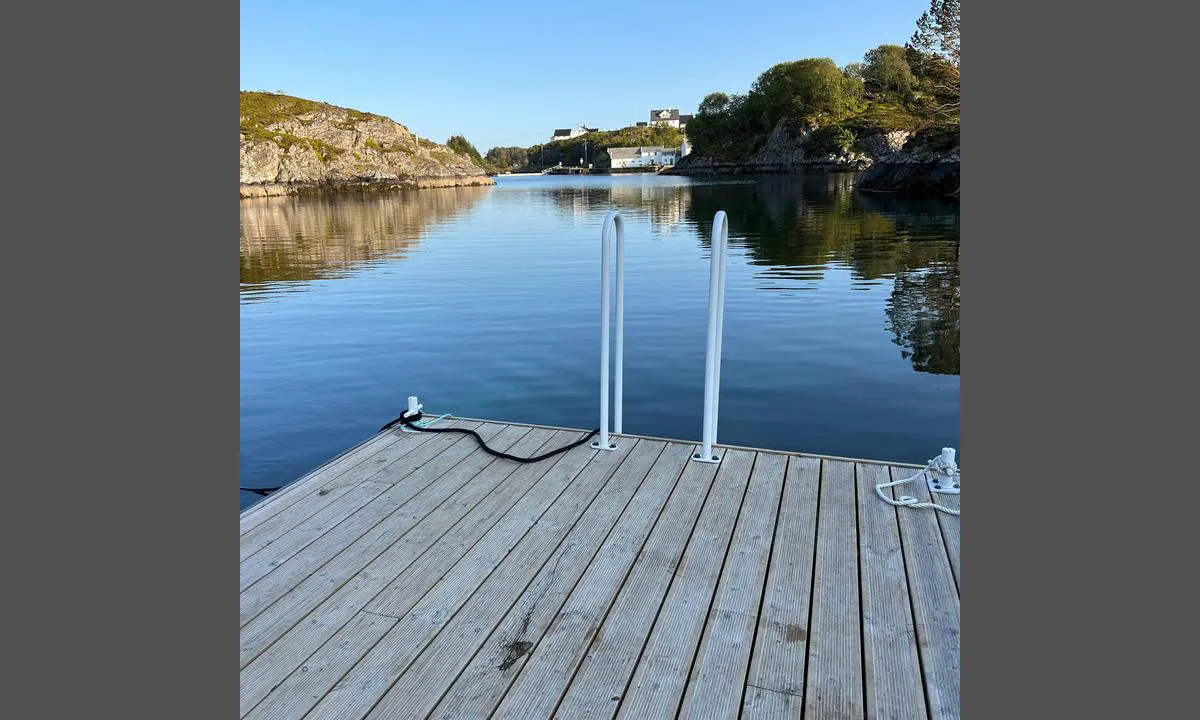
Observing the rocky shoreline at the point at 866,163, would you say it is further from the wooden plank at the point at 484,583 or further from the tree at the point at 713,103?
the wooden plank at the point at 484,583

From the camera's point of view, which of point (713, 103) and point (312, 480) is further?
point (713, 103)

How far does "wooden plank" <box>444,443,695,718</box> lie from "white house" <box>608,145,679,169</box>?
129021mm

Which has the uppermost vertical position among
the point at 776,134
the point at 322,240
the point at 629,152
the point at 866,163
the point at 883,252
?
the point at 629,152

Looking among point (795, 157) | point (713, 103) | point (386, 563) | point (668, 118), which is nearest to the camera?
point (386, 563)

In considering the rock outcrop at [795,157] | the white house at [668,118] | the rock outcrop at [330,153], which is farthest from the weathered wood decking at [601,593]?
the white house at [668,118]

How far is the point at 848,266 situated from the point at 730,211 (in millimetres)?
14824

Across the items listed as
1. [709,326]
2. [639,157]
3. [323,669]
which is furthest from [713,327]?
[639,157]

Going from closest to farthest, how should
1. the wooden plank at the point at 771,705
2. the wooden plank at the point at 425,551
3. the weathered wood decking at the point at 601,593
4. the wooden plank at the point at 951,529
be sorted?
the wooden plank at the point at 771,705 < the weathered wood decking at the point at 601,593 < the wooden plank at the point at 425,551 < the wooden plank at the point at 951,529

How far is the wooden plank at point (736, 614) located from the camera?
6.36 feet

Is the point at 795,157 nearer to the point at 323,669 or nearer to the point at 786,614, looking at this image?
the point at 786,614

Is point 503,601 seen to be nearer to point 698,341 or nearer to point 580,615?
point 580,615

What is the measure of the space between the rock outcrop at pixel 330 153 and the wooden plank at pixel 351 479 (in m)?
54.9

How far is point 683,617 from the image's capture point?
2301 mm

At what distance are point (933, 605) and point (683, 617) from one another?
788 mm
